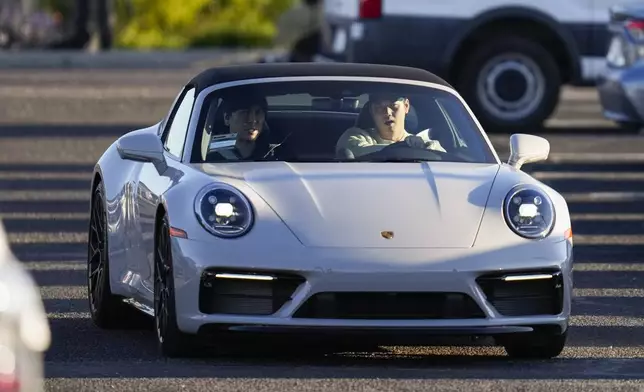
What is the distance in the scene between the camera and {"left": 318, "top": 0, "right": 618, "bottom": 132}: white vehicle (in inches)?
725

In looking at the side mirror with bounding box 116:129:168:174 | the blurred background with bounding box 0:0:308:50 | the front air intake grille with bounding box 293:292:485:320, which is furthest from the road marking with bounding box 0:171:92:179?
the blurred background with bounding box 0:0:308:50

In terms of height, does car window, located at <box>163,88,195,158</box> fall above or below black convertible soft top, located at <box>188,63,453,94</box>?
below

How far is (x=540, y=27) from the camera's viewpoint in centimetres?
1869

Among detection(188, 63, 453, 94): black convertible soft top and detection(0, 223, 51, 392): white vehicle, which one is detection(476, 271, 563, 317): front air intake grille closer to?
detection(188, 63, 453, 94): black convertible soft top

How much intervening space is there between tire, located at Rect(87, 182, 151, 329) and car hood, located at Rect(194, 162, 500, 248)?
3.61ft

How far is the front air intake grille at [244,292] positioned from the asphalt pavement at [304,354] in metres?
0.24

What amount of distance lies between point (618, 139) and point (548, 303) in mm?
12159

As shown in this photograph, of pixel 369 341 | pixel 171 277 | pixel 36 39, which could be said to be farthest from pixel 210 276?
pixel 36 39

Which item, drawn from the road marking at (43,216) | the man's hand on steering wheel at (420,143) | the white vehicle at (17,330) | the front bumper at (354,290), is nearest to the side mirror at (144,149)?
the front bumper at (354,290)

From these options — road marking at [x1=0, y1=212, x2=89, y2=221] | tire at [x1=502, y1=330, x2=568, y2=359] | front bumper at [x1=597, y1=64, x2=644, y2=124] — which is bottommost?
road marking at [x1=0, y1=212, x2=89, y2=221]

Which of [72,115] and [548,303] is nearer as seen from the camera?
[548,303]

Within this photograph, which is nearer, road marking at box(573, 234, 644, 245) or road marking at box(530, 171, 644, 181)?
road marking at box(573, 234, 644, 245)

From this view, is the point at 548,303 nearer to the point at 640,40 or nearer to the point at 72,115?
the point at 640,40

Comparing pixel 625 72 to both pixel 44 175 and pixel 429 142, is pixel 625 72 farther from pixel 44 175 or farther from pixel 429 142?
pixel 429 142
